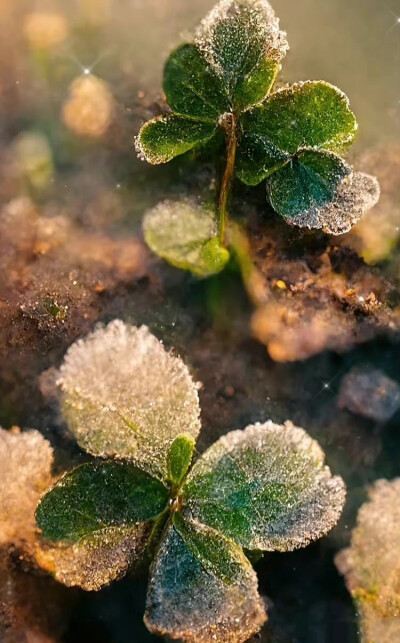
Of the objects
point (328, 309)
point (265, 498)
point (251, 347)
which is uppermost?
point (328, 309)

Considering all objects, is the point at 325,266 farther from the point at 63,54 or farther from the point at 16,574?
the point at 16,574

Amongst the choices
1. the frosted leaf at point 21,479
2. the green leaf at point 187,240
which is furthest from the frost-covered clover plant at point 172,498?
the green leaf at point 187,240

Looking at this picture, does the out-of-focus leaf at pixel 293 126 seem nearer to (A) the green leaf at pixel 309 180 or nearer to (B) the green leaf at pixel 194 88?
(A) the green leaf at pixel 309 180

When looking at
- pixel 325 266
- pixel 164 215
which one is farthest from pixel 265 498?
pixel 164 215

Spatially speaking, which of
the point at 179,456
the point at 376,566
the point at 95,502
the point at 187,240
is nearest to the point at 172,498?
the point at 179,456

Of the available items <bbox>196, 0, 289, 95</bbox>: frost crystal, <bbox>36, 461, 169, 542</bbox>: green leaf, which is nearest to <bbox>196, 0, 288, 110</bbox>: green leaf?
<bbox>196, 0, 289, 95</bbox>: frost crystal

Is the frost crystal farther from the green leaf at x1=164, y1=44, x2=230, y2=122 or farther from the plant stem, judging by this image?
the plant stem
